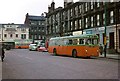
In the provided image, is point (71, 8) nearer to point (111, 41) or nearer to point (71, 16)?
point (71, 16)

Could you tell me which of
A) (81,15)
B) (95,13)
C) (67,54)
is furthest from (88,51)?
(81,15)

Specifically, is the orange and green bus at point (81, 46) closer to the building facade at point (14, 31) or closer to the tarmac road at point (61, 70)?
the tarmac road at point (61, 70)

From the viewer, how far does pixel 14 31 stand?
379 ft

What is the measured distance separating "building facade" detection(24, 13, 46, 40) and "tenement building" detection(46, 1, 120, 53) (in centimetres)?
3941

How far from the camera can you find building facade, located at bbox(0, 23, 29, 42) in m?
114

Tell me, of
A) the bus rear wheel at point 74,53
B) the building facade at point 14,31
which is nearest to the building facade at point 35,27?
the building facade at point 14,31

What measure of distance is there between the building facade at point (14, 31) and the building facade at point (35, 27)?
2.01m

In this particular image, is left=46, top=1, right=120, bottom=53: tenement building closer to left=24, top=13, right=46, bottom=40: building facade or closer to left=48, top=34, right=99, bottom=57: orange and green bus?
left=48, top=34, right=99, bottom=57: orange and green bus

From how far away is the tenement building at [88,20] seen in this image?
41519mm

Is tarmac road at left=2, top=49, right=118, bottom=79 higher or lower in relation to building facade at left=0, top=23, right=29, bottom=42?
lower

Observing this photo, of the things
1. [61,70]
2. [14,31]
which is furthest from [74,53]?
[14,31]

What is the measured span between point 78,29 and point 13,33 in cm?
6397

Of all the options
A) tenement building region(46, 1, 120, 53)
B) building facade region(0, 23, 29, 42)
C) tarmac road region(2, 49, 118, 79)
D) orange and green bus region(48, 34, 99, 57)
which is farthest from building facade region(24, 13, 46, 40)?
tarmac road region(2, 49, 118, 79)

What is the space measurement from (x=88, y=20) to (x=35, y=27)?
68.4 meters
